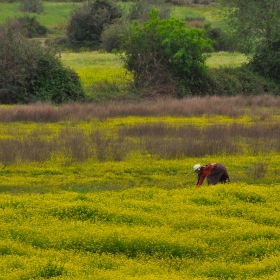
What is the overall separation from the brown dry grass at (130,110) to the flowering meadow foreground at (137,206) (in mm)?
4533

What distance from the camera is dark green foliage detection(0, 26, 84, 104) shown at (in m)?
36.9

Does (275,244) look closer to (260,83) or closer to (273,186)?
(273,186)

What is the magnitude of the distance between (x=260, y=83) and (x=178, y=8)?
50421mm

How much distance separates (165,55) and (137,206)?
2811 centimetres

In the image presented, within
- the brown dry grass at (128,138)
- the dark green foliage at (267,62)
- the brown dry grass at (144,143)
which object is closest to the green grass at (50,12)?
the dark green foliage at (267,62)

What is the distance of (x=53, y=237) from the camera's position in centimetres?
1220

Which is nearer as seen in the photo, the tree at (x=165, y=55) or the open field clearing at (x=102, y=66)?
the tree at (x=165, y=55)

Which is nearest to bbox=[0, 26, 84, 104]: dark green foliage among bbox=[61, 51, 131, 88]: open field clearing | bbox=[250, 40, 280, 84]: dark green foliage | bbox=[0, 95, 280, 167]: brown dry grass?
bbox=[61, 51, 131, 88]: open field clearing

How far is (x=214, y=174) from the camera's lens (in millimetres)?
16844

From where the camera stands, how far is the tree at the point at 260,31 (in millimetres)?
47500

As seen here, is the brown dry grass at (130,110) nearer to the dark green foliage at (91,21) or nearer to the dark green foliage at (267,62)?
the dark green foliage at (267,62)

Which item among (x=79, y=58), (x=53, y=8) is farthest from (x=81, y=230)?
(x=53, y=8)

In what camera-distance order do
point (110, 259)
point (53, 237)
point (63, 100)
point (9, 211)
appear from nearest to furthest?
point (110, 259) → point (53, 237) → point (9, 211) → point (63, 100)

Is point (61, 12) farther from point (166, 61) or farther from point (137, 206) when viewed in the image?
point (137, 206)
